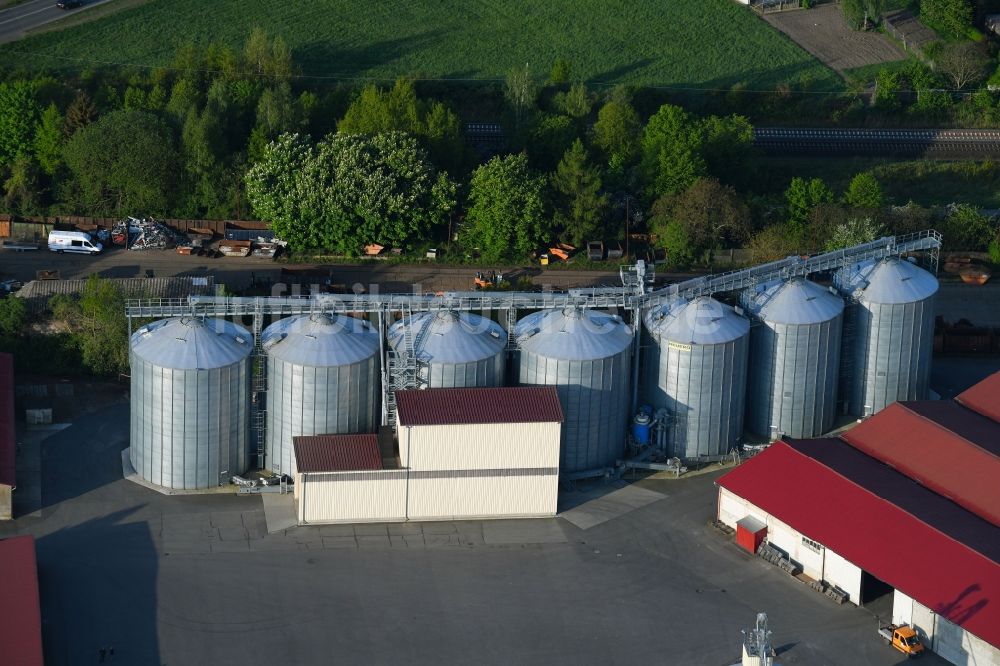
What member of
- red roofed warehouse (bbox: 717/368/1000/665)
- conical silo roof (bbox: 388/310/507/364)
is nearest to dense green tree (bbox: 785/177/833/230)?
red roofed warehouse (bbox: 717/368/1000/665)

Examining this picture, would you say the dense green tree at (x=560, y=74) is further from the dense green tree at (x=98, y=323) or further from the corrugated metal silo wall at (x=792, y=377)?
the corrugated metal silo wall at (x=792, y=377)

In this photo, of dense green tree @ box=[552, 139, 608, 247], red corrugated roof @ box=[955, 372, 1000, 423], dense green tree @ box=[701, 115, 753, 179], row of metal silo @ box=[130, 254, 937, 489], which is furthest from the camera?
dense green tree @ box=[701, 115, 753, 179]

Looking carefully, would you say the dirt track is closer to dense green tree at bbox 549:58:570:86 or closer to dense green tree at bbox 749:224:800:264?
dense green tree at bbox 549:58:570:86

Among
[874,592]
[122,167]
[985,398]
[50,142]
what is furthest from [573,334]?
[50,142]

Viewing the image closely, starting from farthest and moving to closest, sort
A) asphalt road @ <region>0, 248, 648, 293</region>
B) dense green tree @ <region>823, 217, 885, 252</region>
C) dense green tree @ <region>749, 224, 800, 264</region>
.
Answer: dense green tree @ <region>749, 224, 800, 264</region> < dense green tree @ <region>823, 217, 885, 252</region> < asphalt road @ <region>0, 248, 648, 293</region>

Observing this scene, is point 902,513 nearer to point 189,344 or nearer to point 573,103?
point 189,344

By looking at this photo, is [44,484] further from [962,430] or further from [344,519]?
[962,430]

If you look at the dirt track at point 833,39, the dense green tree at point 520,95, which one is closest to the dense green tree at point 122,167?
the dense green tree at point 520,95
